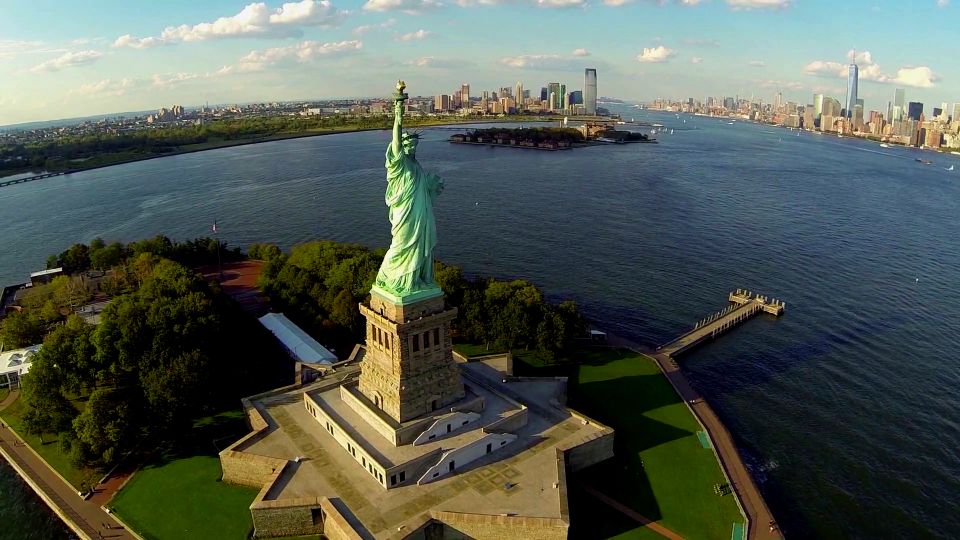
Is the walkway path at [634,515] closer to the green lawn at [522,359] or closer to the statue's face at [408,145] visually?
the green lawn at [522,359]

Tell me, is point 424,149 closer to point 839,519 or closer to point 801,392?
point 801,392

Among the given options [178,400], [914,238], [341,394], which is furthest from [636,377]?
[914,238]

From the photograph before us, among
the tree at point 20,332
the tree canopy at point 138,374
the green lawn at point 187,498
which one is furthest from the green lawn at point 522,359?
the tree at point 20,332

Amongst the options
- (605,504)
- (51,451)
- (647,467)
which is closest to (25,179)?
(51,451)

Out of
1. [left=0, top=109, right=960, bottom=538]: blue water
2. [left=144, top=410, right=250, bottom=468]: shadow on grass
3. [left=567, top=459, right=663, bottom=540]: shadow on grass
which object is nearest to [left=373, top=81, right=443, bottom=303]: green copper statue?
[left=567, top=459, right=663, bottom=540]: shadow on grass

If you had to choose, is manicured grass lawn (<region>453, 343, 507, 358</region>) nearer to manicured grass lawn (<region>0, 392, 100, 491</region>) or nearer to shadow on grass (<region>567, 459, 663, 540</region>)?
shadow on grass (<region>567, 459, 663, 540</region>)
